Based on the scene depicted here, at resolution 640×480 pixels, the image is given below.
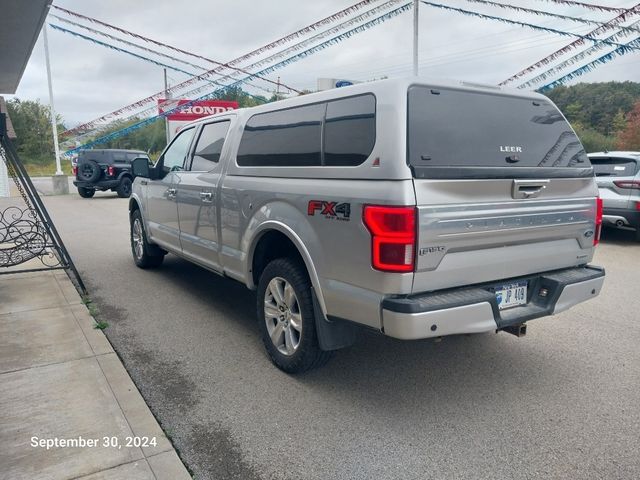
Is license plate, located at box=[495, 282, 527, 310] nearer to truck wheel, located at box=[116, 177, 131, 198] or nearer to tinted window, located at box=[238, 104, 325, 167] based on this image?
tinted window, located at box=[238, 104, 325, 167]

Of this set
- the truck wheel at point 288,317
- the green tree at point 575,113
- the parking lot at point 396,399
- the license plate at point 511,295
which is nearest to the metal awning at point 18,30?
the parking lot at point 396,399

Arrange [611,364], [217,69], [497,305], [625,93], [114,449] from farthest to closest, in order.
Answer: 1. [625,93]
2. [217,69]
3. [611,364]
4. [497,305]
5. [114,449]

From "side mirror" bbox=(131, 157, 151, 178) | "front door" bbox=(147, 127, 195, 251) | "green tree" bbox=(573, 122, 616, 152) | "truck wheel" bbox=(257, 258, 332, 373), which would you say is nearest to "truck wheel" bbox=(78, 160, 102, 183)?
"front door" bbox=(147, 127, 195, 251)

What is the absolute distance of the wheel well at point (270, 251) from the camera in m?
3.80

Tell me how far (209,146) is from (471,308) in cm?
318

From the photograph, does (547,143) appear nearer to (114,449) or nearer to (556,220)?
(556,220)

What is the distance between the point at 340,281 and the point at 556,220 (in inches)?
62.9

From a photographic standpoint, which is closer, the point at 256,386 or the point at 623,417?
the point at 623,417

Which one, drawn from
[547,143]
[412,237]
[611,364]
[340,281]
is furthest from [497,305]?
[611,364]

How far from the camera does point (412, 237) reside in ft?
9.13

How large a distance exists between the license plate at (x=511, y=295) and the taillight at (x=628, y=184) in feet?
22.0

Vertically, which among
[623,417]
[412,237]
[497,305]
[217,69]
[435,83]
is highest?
[217,69]

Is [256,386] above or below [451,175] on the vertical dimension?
below

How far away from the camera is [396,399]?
135 inches
